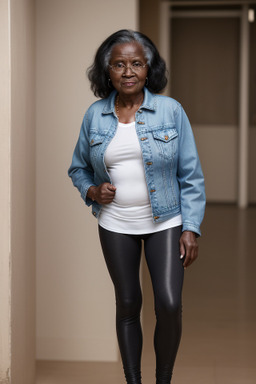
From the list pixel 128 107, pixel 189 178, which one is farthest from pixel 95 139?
pixel 189 178

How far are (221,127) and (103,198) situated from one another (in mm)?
8072

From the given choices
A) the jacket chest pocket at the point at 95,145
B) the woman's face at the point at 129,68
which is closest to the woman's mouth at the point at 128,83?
the woman's face at the point at 129,68

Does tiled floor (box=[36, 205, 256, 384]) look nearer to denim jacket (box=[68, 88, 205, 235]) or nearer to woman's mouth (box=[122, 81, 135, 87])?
denim jacket (box=[68, 88, 205, 235])

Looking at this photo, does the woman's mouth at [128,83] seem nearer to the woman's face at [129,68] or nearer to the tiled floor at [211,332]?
the woman's face at [129,68]

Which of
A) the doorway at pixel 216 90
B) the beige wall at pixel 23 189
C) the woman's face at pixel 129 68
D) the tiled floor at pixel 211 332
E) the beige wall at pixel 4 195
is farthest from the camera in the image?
the doorway at pixel 216 90

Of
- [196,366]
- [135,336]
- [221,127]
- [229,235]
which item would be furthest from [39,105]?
[221,127]

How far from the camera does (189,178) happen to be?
99.3 inches

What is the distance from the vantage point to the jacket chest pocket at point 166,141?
8.10 ft

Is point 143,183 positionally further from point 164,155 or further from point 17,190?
point 17,190

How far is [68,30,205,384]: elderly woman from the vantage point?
2.47m

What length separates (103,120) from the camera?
2.56 meters

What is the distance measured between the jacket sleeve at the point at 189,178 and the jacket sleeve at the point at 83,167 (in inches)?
15.5

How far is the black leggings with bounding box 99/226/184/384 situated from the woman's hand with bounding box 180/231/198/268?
0.07 ft

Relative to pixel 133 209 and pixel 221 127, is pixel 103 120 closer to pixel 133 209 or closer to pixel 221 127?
pixel 133 209
